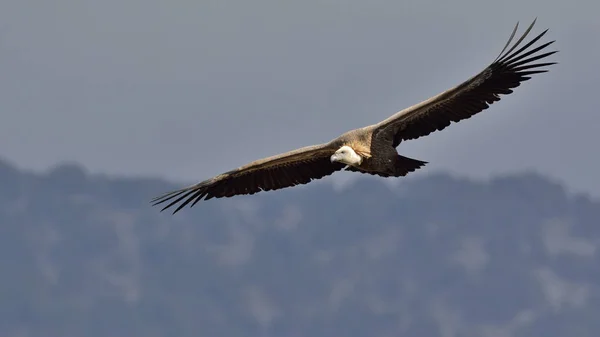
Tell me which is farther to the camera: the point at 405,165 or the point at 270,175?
the point at 270,175

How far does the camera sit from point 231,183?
21359 millimetres

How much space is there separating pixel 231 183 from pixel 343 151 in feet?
8.02

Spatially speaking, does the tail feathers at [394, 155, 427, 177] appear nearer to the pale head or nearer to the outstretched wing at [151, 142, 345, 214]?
the pale head

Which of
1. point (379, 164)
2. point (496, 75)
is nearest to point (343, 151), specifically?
point (379, 164)

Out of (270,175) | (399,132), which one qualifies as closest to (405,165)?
(399,132)

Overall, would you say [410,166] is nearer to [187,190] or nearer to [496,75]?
[496,75]

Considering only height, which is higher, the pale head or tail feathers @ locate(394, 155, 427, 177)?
→ the pale head

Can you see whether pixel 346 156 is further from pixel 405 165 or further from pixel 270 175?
pixel 270 175

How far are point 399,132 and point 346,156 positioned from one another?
2.73 feet

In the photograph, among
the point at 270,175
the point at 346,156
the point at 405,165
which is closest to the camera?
the point at 346,156

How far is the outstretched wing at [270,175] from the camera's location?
20672 millimetres

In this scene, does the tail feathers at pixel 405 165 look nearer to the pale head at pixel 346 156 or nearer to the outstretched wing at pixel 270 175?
the pale head at pixel 346 156

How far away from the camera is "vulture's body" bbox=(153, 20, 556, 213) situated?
19109mm

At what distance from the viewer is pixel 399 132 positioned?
19.8m
